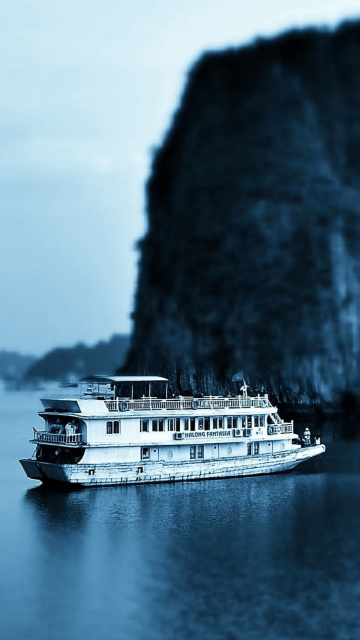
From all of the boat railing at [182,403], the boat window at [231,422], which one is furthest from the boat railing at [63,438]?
the boat window at [231,422]

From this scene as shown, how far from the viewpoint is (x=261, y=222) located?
135500 mm

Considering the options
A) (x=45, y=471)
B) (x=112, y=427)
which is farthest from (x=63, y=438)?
(x=112, y=427)

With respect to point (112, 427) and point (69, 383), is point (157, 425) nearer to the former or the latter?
point (112, 427)

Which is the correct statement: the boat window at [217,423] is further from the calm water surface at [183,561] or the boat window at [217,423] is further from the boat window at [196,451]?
the calm water surface at [183,561]

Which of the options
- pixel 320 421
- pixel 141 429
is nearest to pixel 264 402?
pixel 141 429

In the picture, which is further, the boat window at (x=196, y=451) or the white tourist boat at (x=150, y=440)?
the boat window at (x=196, y=451)

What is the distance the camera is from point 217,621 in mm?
28094

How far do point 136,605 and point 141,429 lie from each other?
22.0 m

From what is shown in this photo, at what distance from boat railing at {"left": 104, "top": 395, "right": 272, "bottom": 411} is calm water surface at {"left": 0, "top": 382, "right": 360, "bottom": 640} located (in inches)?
189

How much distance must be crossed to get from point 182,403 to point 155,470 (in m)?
4.79

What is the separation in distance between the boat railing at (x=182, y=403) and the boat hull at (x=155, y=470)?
Answer: 333 centimetres

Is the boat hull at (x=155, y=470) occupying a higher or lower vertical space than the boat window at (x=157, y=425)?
lower

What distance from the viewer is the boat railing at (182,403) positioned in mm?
50750

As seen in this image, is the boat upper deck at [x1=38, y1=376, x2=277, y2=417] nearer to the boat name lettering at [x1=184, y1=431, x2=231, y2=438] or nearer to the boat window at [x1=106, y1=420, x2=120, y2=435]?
the boat window at [x1=106, y1=420, x2=120, y2=435]
